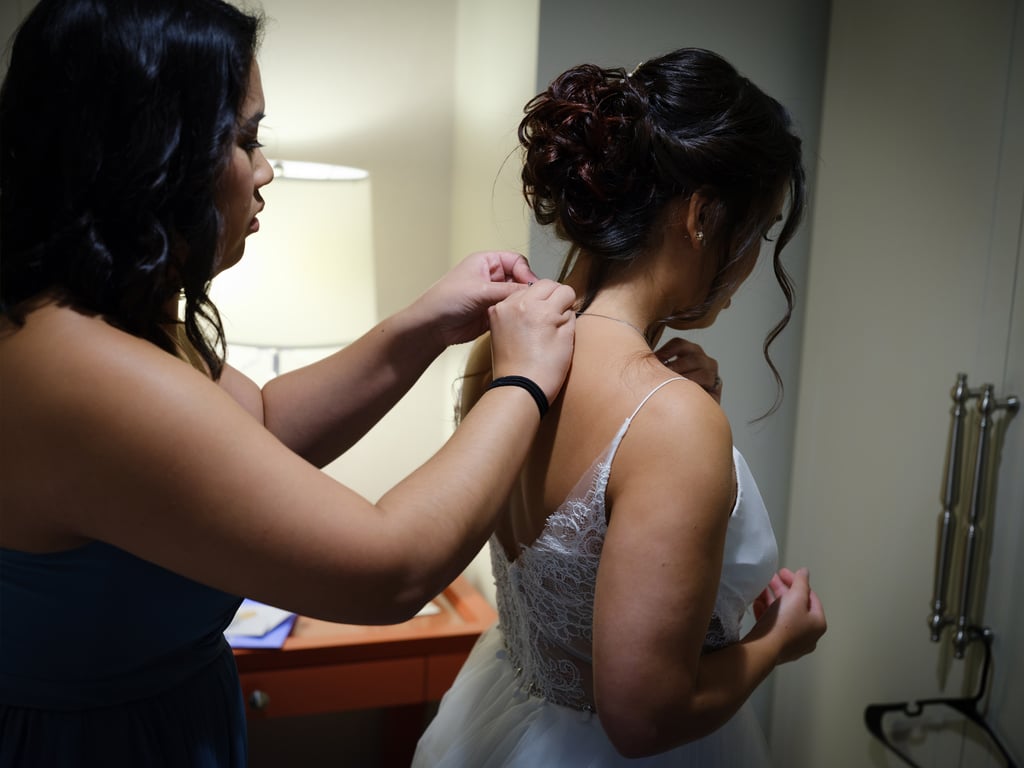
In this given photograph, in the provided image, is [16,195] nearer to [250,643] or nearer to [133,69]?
[133,69]

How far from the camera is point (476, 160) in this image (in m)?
2.15

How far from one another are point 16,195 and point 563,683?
782 mm

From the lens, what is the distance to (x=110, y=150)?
2.45 feet

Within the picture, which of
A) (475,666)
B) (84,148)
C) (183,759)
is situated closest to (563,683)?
(475,666)

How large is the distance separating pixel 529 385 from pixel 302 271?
1.07 meters

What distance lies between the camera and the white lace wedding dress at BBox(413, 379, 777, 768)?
1026 mm

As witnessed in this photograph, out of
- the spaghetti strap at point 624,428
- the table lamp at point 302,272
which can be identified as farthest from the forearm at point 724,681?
the table lamp at point 302,272

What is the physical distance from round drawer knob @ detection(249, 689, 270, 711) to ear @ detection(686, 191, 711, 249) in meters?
1.25

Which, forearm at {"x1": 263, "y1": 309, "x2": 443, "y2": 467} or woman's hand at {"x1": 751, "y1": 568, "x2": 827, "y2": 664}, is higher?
forearm at {"x1": 263, "y1": 309, "x2": 443, "y2": 467}

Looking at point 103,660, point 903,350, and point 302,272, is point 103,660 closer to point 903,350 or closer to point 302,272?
point 302,272

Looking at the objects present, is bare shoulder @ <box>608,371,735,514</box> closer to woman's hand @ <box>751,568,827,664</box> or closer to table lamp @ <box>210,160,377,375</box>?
woman's hand @ <box>751,568,827,664</box>

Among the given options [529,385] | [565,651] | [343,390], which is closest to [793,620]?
Answer: [565,651]

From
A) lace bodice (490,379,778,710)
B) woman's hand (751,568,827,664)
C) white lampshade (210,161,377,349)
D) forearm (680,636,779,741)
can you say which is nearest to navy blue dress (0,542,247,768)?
lace bodice (490,379,778,710)

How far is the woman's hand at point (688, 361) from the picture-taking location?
1117mm
